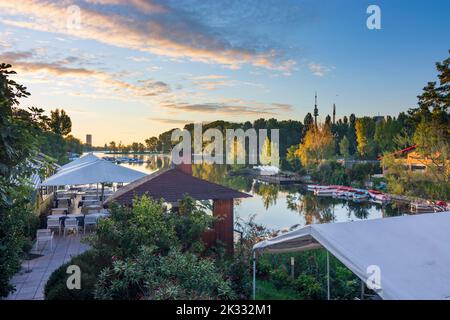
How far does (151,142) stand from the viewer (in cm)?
11388

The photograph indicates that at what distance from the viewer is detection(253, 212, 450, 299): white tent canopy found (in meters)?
4.38

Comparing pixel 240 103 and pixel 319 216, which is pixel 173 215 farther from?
pixel 319 216

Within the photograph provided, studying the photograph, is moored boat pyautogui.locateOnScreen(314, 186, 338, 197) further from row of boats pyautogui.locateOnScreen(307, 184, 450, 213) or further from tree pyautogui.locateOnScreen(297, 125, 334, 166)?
tree pyautogui.locateOnScreen(297, 125, 334, 166)

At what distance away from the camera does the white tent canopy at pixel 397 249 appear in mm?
4379

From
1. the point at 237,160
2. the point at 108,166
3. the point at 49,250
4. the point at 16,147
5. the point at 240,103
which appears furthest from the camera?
the point at 237,160

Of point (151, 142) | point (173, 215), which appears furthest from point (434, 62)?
point (151, 142)

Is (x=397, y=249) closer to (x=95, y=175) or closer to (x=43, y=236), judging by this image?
(x=43, y=236)

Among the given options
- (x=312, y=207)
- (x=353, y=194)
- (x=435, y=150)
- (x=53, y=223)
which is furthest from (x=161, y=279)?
(x=353, y=194)

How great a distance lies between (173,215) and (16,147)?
3.65 m

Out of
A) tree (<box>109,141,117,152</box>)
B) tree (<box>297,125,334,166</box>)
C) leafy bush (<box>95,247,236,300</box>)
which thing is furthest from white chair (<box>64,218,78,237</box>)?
tree (<box>109,141,117,152</box>)

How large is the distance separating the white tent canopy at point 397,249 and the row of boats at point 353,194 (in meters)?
29.1

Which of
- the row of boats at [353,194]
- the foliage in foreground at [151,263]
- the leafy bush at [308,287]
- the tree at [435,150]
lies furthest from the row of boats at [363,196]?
the foliage in foreground at [151,263]

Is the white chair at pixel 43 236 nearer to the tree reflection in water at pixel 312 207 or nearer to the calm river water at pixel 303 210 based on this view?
the calm river water at pixel 303 210

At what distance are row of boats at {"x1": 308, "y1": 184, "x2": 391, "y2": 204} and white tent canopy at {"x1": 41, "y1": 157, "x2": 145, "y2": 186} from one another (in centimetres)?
2624
